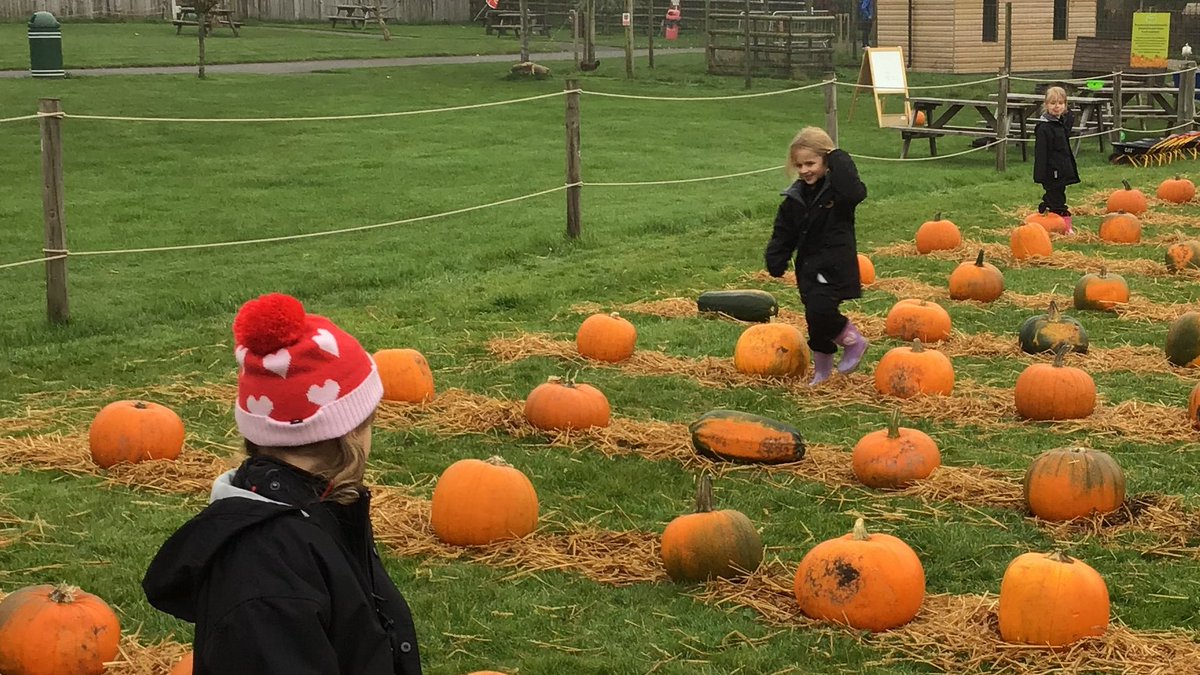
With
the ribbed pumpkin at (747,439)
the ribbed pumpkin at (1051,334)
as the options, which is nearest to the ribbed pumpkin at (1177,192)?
the ribbed pumpkin at (1051,334)

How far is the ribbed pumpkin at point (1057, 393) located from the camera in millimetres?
7781

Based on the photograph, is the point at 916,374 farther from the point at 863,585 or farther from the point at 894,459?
the point at 863,585

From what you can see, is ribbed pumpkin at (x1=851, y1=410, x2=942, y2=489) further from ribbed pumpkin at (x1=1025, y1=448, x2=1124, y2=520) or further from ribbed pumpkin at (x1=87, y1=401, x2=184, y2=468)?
ribbed pumpkin at (x1=87, y1=401, x2=184, y2=468)

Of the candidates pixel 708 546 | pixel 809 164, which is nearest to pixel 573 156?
pixel 809 164

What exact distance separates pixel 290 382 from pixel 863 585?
2708 millimetres

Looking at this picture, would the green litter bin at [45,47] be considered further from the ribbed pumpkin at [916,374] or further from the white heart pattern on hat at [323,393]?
the white heart pattern on hat at [323,393]

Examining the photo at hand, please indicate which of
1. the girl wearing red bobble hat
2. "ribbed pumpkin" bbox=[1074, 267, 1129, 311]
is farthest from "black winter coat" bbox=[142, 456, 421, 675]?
"ribbed pumpkin" bbox=[1074, 267, 1129, 311]

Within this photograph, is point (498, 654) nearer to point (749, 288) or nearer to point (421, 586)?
point (421, 586)

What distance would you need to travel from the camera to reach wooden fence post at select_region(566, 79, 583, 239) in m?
14.4

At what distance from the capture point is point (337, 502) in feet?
10.1

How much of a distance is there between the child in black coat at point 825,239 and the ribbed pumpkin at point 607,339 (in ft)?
3.41

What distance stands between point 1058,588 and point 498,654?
1893mm

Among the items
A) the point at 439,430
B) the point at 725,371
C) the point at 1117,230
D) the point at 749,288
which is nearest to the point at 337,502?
the point at 439,430

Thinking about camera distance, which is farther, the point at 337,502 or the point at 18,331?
the point at 18,331
